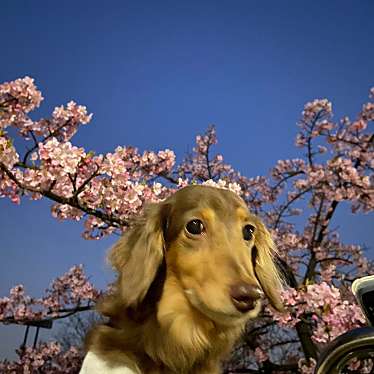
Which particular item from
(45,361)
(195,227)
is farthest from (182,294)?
(45,361)

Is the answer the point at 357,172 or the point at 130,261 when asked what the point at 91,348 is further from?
the point at 357,172

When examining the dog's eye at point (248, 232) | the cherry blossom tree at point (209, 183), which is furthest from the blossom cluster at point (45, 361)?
the dog's eye at point (248, 232)

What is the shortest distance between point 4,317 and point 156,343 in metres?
5.93

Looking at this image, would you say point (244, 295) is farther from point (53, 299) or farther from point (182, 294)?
point (53, 299)

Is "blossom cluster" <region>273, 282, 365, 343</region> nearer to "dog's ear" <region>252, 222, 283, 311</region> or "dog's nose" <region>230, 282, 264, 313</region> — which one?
"dog's ear" <region>252, 222, 283, 311</region>

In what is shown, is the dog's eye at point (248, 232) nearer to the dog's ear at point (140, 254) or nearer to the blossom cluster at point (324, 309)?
the dog's ear at point (140, 254)

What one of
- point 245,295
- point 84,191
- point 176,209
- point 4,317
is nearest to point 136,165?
point 84,191

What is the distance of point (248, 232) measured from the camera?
95.7 inches

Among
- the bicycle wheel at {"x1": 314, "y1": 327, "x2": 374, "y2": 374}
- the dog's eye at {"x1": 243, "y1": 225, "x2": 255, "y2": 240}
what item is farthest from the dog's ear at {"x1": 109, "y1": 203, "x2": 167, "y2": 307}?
the bicycle wheel at {"x1": 314, "y1": 327, "x2": 374, "y2": 374}

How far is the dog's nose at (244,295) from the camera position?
1930 mm

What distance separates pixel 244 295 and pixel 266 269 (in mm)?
779

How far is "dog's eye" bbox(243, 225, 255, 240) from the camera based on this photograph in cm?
240

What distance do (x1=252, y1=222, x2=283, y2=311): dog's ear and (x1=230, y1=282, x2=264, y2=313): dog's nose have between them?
2.28 ft

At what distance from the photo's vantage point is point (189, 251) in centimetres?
223
